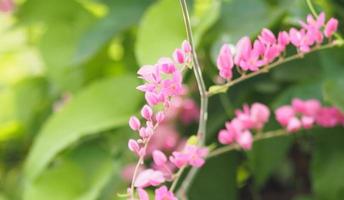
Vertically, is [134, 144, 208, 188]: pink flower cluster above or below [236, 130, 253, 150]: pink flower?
above

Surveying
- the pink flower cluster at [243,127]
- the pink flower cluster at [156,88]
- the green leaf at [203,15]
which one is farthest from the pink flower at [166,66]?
the green leaf at [203,15]

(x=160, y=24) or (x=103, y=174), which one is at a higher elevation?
(x=160, y=24)

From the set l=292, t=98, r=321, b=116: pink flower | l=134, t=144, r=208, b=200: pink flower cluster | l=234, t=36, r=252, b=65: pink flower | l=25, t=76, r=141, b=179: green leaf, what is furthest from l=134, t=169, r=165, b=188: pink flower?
l=25, t=76, r=141, b=179: green leaf

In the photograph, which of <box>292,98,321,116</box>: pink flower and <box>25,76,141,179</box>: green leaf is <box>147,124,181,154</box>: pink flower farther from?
<box>292,98,321,116</box>: pink flower

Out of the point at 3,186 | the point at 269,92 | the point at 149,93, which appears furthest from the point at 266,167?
the point at 3,186

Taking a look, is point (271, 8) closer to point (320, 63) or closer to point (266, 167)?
point (320, 63)

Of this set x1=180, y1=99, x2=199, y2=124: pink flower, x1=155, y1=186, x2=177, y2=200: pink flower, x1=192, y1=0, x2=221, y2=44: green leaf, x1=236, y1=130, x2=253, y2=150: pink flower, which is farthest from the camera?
x1=180, y1=99, x2=199, y2=124: pink flower

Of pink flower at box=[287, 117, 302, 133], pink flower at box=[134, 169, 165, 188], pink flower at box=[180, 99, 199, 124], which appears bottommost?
pink flower at box=[287, 117, 302, 133]
